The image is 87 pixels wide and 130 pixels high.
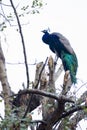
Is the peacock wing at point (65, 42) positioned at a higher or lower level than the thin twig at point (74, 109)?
higher

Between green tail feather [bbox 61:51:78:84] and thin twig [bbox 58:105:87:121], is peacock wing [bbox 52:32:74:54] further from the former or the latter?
thin twig [bbox 58:105:87:121]

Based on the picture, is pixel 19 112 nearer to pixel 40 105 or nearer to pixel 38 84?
pixel 38 84

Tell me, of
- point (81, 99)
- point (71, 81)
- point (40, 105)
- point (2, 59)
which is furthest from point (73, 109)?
point (2, 59)

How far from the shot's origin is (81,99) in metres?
3.22

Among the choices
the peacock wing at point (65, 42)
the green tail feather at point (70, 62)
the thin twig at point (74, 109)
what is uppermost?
the peacock wing at point (65, 42)

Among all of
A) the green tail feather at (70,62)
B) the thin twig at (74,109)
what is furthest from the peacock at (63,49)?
the thin twig at (74,109)

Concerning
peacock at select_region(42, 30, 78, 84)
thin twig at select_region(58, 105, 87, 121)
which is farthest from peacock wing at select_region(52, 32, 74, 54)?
thin twig at select_region(58, 105, 87, 121)

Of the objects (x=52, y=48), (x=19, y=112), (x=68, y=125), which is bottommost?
(x=68, y=125)

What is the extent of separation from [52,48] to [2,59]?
0.62 m

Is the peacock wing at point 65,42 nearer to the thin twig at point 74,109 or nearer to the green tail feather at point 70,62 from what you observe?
the green tail feather at point 70,62

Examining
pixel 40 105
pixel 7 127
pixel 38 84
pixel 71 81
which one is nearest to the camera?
pixel 7 127

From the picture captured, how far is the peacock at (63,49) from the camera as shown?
439cm

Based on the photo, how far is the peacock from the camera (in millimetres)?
4395

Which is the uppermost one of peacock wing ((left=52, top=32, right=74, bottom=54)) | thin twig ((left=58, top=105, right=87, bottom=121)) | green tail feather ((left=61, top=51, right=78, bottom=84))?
peacock wing ((left=52, top=32, right=74, bottom=54))
